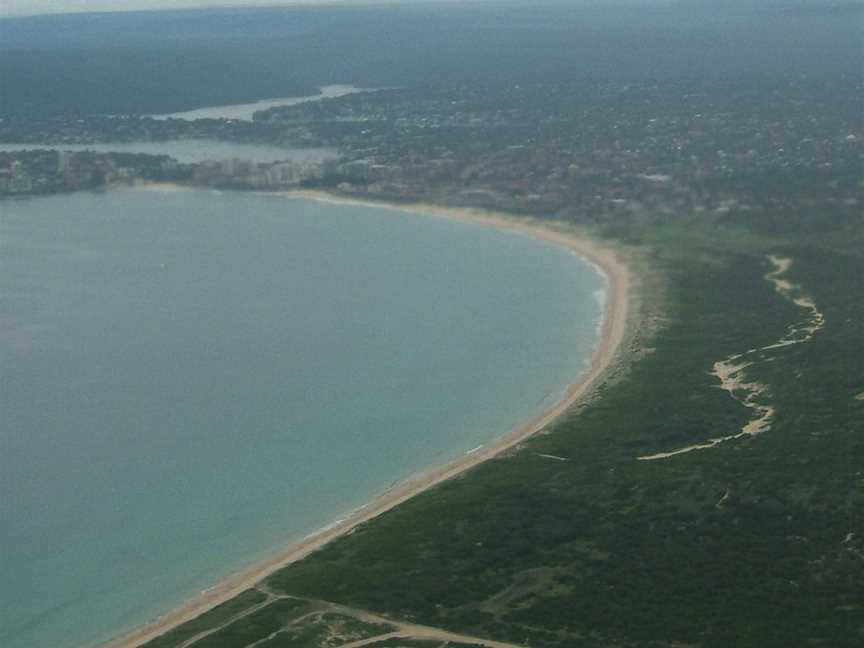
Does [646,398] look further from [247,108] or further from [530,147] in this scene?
[247,108]

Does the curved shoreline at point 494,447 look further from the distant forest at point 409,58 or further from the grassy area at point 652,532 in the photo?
the distant forest at point 409,58

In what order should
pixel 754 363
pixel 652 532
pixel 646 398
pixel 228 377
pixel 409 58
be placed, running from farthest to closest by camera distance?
pixel 409 58, pixel 228 377, pixel 754 363, pixel 646 398, pixel 652 532

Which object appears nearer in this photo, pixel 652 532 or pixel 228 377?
pixel 652 532

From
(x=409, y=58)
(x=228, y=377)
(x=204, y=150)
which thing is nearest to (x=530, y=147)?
(x=204, y=150)

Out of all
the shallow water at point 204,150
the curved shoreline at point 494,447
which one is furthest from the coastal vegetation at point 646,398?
the shallow water at point 204,150

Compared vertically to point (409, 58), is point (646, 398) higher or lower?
lower

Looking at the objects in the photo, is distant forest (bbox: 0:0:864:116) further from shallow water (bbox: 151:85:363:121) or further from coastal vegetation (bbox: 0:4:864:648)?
coastal vegetation (bbox: 0:4:864:648)

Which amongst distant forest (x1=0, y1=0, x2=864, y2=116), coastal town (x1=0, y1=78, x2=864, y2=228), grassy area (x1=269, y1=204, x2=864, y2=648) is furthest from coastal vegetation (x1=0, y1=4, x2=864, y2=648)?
distant forest (x1=0, y1=0, x2=864, y2=116)
